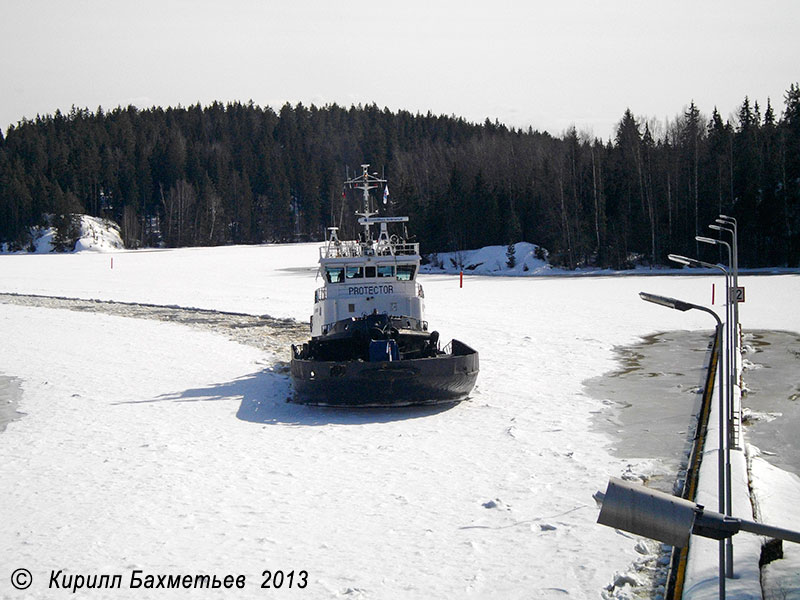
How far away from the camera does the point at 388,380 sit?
12672 mm

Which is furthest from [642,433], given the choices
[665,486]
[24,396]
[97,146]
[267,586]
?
[97,146]

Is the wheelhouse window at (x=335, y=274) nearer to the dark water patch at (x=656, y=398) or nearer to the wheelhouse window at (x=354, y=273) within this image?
the wheelhouse window at (x=354, y=273)

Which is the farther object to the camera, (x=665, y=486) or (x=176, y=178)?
(x=176, y=178)

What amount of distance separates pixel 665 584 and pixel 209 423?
811 cm

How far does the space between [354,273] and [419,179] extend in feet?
226

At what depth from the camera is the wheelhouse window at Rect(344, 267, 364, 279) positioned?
16.5 meters

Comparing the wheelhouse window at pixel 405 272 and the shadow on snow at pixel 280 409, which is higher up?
the wheelhouse window at pixel 405 272

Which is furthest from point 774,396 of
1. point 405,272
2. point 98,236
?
point 98,236

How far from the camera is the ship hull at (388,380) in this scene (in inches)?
498

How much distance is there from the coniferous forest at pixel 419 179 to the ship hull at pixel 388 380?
2302 centimetres

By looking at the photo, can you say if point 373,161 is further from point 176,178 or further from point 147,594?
point 147,594

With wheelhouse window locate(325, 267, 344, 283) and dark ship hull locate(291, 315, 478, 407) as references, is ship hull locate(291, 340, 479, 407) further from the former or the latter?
wheelhouse window locate(325, 267, 344, 283)

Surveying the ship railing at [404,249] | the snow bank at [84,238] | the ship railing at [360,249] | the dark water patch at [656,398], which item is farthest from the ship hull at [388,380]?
the snow bank at [84,238]

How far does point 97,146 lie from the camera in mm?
112562
